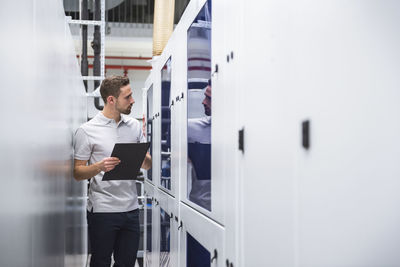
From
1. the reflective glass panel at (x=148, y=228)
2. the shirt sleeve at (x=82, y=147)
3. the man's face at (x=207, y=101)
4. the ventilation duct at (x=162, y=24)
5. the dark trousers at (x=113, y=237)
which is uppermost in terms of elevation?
Answer: the ventilation duct at (x=162, y=24)

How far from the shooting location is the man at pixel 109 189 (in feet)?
7.64

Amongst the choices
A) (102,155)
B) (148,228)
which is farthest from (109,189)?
(148,228)

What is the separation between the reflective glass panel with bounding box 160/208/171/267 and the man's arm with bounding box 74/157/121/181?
0.64m

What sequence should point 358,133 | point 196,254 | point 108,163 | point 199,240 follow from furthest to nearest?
1. point 108,163
2. point 196,254
3. point 199,240
4. point 358,133

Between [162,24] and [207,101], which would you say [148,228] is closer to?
[162,24]

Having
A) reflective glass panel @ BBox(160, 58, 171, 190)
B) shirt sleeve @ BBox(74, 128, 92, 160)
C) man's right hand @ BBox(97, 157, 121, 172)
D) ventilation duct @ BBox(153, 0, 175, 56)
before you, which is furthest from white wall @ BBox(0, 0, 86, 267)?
ventilation duct @ BBox(153, 0, 175, 56)

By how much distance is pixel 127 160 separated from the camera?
2193 millimetres

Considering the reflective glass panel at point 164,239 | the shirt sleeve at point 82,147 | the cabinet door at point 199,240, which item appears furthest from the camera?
the reflective glass panel at point 164,239

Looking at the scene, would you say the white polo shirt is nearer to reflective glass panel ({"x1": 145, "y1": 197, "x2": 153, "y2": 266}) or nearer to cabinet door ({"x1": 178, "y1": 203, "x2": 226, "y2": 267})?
cabinet door ({"x1": 178, "y1": 203, "x2": 226, "y2": 267})

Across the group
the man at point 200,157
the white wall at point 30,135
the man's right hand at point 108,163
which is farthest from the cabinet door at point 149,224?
the white wall at point 30,135

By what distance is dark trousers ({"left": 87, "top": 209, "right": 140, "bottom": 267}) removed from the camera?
233 cm

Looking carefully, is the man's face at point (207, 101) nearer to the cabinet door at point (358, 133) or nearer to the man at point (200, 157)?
the man at point (200, 157)

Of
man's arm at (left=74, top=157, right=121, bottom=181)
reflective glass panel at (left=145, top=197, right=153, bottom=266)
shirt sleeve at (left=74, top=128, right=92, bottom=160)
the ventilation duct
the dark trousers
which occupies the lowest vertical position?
reflective glass panel at (left=145, top=197, right=153, bottom=266)

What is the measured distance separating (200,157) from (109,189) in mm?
785
